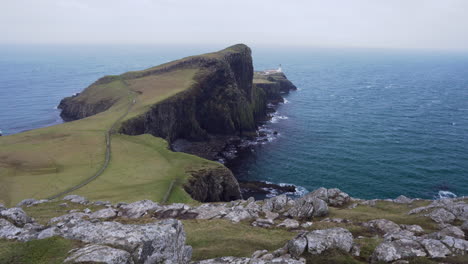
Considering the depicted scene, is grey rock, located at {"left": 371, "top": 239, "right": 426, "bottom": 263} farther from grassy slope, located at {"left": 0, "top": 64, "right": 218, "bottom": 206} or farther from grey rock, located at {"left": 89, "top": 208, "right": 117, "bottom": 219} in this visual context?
grassy slope, located at {"left": 0, "top": 64, "right": 218, "bottom": 206}

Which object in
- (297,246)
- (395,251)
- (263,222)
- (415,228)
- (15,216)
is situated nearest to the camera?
(395,251)

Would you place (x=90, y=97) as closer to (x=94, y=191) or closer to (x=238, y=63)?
(x=238, y=63)

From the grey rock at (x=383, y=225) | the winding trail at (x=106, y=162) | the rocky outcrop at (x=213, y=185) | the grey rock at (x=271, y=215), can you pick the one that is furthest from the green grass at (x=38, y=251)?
the rocky outcrop at (x=213, y=185)

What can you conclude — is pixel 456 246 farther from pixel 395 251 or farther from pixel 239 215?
pixel 239 215

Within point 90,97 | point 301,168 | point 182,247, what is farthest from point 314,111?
point 182,247

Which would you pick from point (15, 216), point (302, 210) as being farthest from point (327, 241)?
point (15, 216)

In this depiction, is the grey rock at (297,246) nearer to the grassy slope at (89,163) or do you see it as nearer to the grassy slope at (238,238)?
the grassy slope at (238,238)
